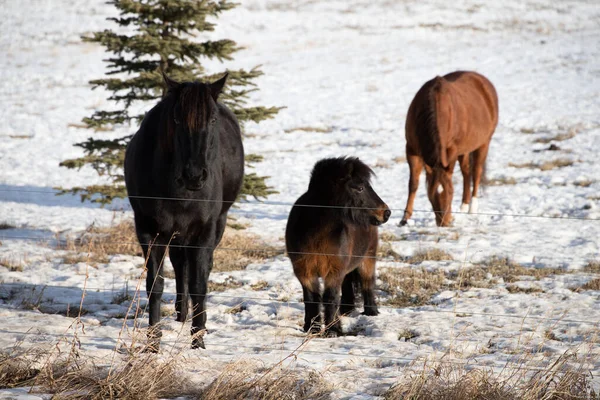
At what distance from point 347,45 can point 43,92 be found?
17590 mm

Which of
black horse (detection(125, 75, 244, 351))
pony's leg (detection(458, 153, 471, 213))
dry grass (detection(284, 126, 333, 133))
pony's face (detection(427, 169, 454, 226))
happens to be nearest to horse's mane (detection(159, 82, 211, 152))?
black horse (detection(125, 75, 244, 351))

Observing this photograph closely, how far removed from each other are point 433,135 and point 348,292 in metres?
4.13

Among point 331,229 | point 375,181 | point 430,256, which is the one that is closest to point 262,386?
point 331,229

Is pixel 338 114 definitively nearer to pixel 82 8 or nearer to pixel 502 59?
pixel 502 59

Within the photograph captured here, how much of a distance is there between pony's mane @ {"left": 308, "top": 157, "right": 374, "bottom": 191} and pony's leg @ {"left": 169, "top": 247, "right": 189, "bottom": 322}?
56.3 inches

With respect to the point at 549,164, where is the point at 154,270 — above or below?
above

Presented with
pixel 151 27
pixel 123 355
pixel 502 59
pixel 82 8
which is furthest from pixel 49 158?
pixel 82 8

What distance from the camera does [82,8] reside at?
41.4 m

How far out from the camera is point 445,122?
10.1m

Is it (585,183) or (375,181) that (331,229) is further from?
(585,183)

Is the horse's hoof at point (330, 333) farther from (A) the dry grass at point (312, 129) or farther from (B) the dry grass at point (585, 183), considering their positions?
(A) the dry grass at point (312, 129)

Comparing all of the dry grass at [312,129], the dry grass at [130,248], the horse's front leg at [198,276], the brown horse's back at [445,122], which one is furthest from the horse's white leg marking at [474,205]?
the dry grass at [312,129]

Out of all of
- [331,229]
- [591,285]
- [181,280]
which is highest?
[331,229]

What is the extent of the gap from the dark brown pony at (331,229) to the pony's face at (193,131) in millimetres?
1311
